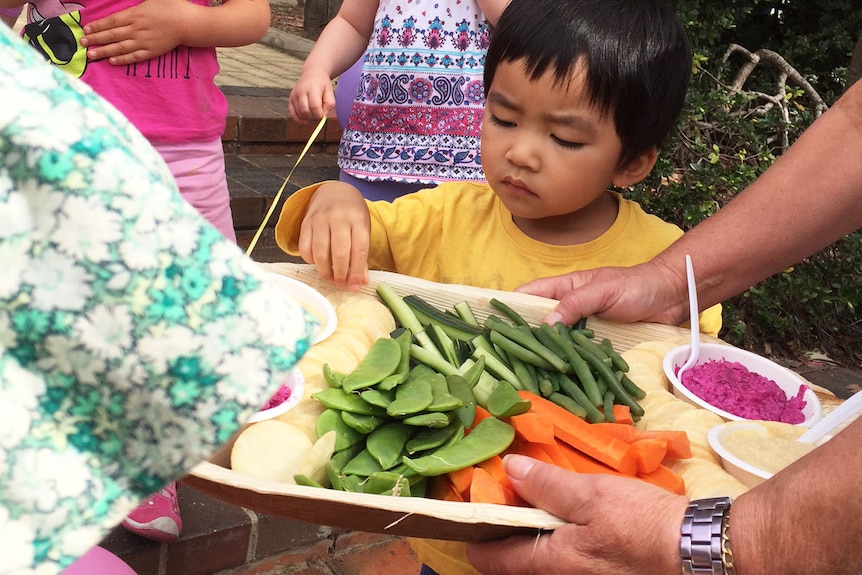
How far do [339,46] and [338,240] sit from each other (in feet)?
3.70

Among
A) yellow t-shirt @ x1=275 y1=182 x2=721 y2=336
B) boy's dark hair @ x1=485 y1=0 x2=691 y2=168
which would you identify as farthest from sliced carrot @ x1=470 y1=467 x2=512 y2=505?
boy's dark hair @ x1=485 y1=0 x2=691 y2=168

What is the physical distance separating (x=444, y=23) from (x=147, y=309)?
2090 mm

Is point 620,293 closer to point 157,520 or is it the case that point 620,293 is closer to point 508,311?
point 508,311

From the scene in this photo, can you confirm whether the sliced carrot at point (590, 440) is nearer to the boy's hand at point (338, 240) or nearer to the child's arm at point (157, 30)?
the boy's hand at point (338, 240)

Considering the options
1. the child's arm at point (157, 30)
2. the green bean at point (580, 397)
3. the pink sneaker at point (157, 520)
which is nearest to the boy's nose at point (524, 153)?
the green bean at point (580, 397)

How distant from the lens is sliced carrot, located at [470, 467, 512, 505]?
1.27 m

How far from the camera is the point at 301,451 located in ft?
4.28

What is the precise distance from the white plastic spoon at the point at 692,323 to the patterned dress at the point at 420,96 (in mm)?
921

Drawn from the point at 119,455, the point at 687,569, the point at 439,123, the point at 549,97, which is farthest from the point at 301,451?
the point at 439,123

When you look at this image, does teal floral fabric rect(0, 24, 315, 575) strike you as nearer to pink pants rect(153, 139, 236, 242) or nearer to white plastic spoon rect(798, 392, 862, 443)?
white plastic spoon rect(798, 392, 862, 443)

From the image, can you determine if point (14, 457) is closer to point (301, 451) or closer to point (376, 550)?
point (301, 451)

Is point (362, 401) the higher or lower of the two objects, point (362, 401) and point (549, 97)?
the lower

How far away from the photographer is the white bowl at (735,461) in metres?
1.36

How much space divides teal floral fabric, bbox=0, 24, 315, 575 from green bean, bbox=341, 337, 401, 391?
82cm
